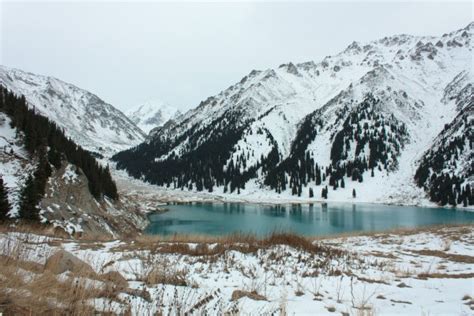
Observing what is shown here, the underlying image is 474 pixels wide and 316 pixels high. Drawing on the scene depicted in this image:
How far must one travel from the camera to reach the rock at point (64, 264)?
5.56 meters

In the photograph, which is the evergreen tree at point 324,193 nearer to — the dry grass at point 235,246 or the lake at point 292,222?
the lake at point 292,222

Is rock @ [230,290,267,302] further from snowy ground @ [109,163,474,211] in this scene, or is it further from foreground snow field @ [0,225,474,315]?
snowy ground @ [109,163,474,211]

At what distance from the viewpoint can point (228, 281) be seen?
26.5ft

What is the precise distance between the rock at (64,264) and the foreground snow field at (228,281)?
0.02 m

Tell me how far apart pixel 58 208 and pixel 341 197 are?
12119 centimetres

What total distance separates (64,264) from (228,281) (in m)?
3.75

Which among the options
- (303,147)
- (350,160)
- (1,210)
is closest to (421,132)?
(350,160)

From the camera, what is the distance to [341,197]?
443 ft

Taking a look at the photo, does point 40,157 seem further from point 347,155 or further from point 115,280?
point 347,155

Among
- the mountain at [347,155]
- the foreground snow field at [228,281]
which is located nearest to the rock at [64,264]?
the foreground snow field at [228,281]

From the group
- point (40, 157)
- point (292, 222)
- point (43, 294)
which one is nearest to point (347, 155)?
point (292, 222)

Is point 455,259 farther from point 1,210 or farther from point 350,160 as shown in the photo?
point 350,160

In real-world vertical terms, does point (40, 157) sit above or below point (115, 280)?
above

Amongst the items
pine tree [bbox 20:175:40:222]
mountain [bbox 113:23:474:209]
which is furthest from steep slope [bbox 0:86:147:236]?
mountain [bbox 113:23:474:209]
